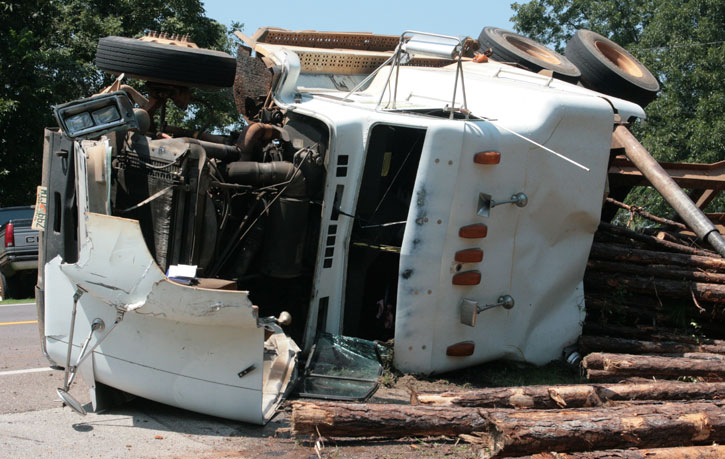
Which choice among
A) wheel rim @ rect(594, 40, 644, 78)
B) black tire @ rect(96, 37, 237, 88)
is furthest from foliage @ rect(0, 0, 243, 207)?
black tire @ rect(96, 37, 237, 88)

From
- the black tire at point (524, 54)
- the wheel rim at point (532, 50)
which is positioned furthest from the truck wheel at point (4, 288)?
the wheel rim at point (532, 50)

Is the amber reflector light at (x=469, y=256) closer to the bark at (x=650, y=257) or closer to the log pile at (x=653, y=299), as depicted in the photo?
the log pile at (x=653, y=299)

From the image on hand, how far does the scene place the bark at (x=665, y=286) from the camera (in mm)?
6879

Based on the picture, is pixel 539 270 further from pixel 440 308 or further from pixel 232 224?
pixel 232 224

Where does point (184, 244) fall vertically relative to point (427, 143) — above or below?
below

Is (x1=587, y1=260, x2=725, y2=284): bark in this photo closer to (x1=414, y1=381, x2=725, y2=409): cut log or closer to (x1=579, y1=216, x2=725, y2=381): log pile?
(x1=579, y1=216, x2=725, y2=381): log pile

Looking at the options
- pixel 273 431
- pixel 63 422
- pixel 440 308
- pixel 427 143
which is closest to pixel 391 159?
pixel 427 143

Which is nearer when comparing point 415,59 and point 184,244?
point 184,244

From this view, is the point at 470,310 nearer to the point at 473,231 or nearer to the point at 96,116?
the point at 473,231

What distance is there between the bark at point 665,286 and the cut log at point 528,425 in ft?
8.11

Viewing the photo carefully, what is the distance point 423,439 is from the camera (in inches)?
178

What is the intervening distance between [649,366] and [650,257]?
5.43 ft

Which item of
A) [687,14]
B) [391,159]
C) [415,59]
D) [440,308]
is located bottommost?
[440,308]

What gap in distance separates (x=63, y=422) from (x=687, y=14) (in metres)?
23.4
